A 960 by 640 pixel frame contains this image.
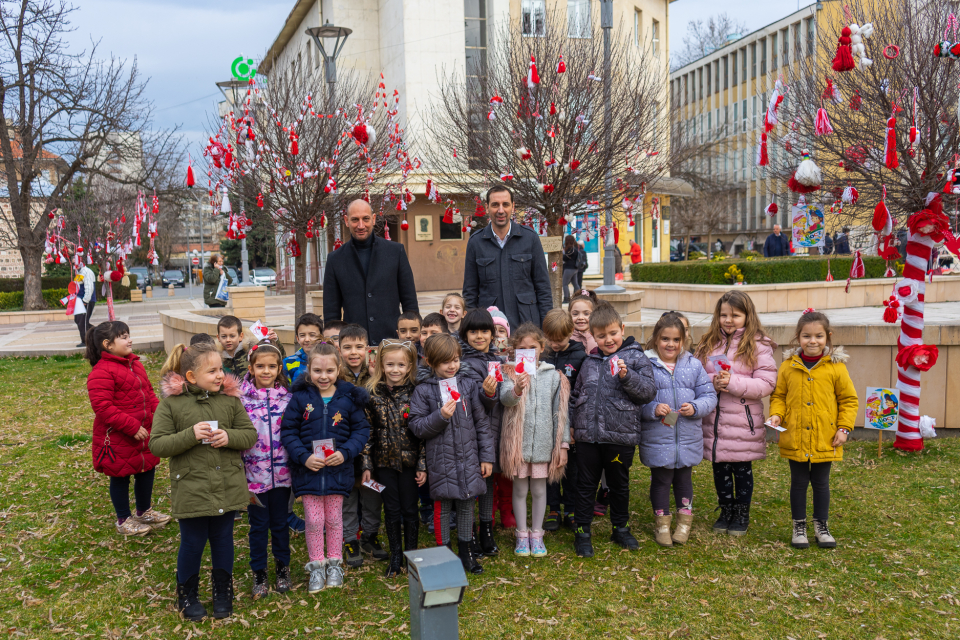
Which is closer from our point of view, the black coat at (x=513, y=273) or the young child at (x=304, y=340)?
the young child at (x=304, y=340)

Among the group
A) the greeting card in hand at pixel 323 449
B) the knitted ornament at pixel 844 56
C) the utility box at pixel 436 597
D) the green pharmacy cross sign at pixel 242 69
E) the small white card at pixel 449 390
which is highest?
the green pharmacy cross sign at pixel 242 69

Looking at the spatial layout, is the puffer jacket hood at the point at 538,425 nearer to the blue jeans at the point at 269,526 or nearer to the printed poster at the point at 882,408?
the blue jeans at the point at 269,526

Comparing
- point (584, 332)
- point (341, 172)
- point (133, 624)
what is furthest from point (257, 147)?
point (133, 624)

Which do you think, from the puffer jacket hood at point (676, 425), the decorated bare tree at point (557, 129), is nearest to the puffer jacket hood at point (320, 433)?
the puffer jacket hood at point (676, 425)

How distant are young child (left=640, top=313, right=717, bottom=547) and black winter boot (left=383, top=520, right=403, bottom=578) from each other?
1.69 m

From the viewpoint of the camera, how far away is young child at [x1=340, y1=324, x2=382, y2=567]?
16.2 feet

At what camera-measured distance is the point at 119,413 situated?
5176 millimetres

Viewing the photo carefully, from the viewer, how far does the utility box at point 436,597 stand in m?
2.68

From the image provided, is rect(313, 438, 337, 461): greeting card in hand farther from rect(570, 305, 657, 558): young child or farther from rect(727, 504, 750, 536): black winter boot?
rect(727, 504, 750, 536): black winter boot

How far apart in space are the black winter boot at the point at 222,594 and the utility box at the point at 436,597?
76.6 inches

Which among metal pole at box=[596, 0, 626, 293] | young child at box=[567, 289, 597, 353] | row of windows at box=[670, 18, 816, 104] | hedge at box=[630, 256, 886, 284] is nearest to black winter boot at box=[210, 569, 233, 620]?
young child at box=[567, 289, 597, 353]

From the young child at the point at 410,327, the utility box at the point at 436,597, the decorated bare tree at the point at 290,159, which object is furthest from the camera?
the decorated bare tree at the point at 290,159

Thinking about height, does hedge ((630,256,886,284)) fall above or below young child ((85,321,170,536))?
above

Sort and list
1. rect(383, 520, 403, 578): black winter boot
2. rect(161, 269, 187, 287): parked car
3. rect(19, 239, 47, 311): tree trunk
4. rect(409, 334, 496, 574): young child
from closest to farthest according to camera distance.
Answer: rect(409, 334, 496, 574): young child, rect(383, 520, 403, 578): black winter boot, rect(19, 239, 47, 311): tree trunk, rect(161, 269, 187, 287): parked car
